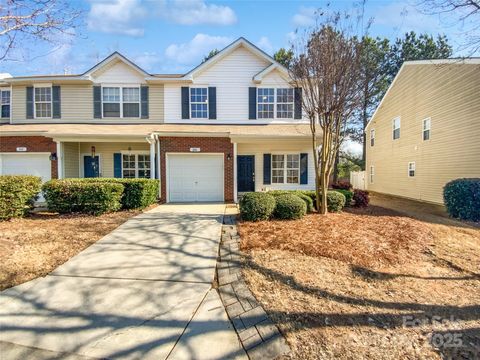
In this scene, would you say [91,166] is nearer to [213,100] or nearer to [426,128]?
[213,100]

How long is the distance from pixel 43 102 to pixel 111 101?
3.47 meters

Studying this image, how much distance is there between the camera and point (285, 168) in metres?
12.9

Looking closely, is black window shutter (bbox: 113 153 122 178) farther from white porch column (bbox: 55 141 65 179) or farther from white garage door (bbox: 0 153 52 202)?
white garage door (bbox: 0 153 52 202)

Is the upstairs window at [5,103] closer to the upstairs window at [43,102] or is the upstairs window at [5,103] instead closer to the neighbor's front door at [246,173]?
the upstairs window at [43,102]

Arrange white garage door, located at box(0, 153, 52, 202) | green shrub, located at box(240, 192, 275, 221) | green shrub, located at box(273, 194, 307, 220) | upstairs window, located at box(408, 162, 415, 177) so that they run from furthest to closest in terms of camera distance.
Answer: upstairs window, located at box(408, 162, 415, 177) < white garage door, located at box(0, 153, 52, 202) < green shrub, located at box(273, 194, 307, 220) < green shrub, located at box(240, 192, 275, 221)

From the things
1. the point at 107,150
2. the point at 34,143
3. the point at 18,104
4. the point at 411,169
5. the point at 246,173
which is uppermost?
the point at 18,104

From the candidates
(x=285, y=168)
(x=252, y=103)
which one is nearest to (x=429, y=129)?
(x=285, y=168)

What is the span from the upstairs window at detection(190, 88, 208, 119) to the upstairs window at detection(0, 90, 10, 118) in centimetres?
957

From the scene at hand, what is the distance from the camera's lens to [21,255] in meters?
4.80

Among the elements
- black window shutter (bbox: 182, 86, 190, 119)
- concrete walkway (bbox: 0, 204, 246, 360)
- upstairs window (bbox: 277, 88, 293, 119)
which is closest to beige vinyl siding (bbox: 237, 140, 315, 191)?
upstairs window (bbox: 277, 88, 293, 119)

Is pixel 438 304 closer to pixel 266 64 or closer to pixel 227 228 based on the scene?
pixel 227 228

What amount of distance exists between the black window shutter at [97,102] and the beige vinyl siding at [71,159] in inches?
69.5

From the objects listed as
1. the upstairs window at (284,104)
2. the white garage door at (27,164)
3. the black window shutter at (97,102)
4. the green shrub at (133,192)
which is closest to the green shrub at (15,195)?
the green shrub at (133,192)

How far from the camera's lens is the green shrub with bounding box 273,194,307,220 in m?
7.18
